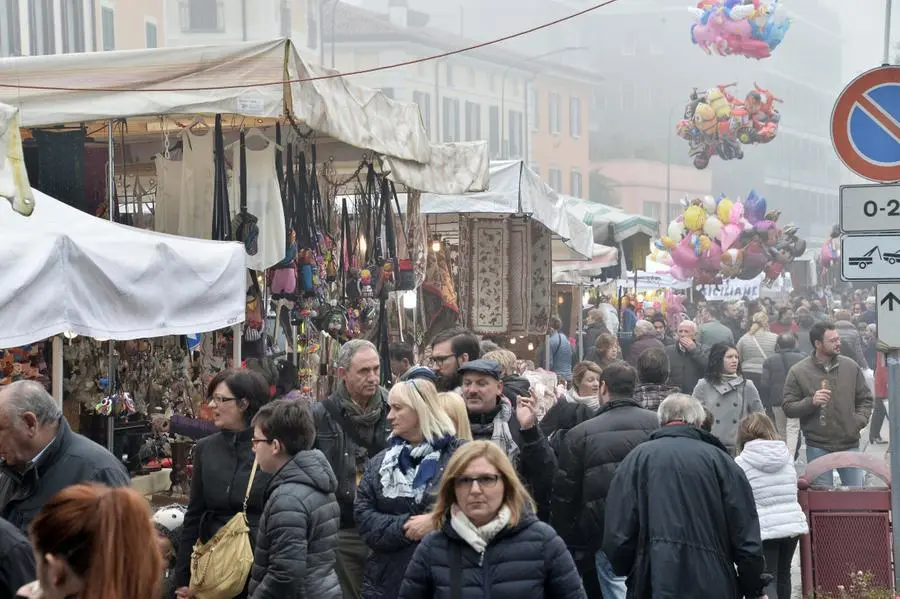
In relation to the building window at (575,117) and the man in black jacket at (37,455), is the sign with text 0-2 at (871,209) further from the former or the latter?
the building window at (575,117)

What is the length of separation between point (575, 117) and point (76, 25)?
42.2m

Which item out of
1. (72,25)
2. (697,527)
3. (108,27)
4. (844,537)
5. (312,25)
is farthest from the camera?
(312,25)

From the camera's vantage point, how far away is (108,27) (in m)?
40.1

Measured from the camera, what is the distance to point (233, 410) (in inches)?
253

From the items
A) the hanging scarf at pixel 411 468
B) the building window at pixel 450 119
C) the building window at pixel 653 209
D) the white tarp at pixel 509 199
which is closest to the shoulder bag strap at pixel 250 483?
the hanging scarf at pixel 411 468

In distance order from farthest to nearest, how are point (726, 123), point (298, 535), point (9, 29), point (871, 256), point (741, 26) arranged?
1. point (9, 29)
2. point (726, 123)
3. point (741, 26)
4. point (871, 256)
5. point (298, 535)

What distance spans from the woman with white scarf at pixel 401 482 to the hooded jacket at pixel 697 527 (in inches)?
38.0

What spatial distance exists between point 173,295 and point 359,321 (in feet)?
12.5

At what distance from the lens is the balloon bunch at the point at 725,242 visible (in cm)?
3000

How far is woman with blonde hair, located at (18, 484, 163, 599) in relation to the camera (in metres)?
3.23

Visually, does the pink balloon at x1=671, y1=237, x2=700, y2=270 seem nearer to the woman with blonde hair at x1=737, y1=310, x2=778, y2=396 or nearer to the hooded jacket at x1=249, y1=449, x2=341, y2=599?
the woman with blonde hair at x1=737, y1=310, x2=778, y2=396

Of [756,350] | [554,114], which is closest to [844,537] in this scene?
[756,350]

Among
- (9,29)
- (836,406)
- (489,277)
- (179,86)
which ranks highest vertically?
(9,29)

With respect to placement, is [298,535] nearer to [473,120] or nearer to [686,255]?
[686,255]
